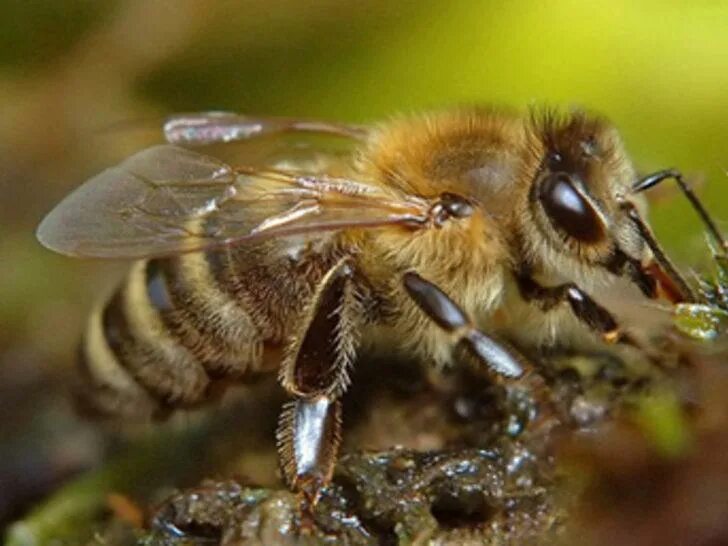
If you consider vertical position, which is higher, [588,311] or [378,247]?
[378,247]

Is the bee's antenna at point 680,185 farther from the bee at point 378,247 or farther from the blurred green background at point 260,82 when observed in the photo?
the blurred green background at point 260,82

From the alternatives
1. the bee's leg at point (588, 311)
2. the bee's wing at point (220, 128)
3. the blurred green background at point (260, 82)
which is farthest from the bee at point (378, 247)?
the blurred green background at point (260, 82)

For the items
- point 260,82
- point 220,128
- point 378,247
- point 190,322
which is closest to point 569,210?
point 378,247

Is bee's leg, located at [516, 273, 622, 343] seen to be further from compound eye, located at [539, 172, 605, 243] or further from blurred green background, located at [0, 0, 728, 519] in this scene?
blurred green background, located at [0, 0, 728, 519]

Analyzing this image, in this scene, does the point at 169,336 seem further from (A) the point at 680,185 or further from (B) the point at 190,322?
(A) the point at 680,185

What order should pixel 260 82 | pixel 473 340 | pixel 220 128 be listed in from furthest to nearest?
1. pixel 260 82
2. pixel 220 128
3. pixel 473 340

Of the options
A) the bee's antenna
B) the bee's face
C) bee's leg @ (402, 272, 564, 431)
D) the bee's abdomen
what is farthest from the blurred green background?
bee's leg @ (402, 272, 564, 431)
